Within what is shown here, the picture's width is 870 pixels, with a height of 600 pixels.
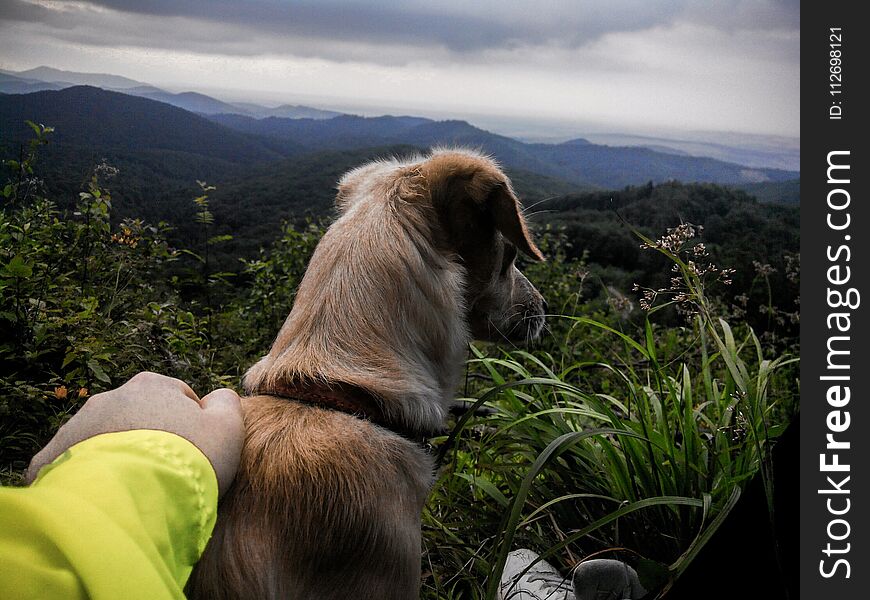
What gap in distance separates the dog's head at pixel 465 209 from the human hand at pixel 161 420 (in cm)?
74

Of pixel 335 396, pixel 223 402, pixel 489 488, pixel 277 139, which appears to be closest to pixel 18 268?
pixel 223 402

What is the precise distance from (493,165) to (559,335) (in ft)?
7.46

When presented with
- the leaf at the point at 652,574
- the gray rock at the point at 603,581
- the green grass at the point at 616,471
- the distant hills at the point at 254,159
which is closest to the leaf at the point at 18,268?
the distant hills at the point at 254,159

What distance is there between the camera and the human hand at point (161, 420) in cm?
118

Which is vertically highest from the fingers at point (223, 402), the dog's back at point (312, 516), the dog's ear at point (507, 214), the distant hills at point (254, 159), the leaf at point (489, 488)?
the distant hills at point (254, 159)

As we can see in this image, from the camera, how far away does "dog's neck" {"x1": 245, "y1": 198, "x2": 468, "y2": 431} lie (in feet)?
4.93

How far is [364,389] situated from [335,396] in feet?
0.24

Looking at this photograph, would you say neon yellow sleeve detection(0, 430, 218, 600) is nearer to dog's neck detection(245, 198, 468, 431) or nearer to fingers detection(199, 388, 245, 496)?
fingers detection(199, 388, 245, 496)

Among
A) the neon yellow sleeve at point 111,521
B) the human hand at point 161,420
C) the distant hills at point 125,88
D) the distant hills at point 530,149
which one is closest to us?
the neon yellow sleeve at point 111,521

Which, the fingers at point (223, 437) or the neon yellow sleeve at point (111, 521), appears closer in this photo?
the neon yellow sleeve at point (111, 521)

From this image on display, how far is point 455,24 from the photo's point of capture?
237 cm

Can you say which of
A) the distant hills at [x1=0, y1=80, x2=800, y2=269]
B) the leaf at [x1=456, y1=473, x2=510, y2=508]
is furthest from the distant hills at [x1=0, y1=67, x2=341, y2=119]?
the leaf at [x1=456, y1=473, x2=510, y2=508]

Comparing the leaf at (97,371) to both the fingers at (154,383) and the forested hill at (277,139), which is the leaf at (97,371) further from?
the forested hill at (277,139)
